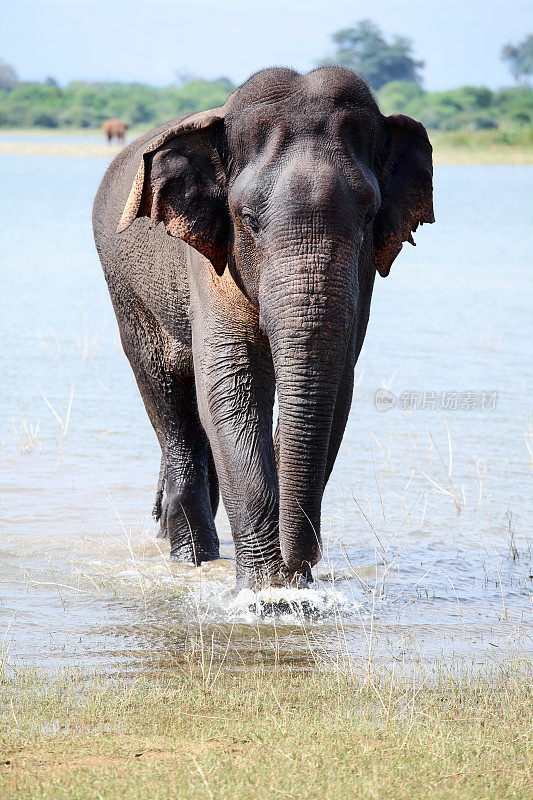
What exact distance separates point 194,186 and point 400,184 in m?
1.09

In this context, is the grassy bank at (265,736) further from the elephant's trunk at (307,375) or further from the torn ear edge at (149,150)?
the torn ear edge at (149,150)

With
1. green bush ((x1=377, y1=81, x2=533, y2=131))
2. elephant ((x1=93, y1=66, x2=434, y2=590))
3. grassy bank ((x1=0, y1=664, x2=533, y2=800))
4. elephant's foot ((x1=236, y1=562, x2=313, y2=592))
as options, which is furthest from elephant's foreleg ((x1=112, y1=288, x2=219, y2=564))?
green bush ((x1=377, y1=81, x2=533, y2=131))

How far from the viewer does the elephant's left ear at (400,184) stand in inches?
251

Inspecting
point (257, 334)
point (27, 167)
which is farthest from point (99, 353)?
point (27, 167)

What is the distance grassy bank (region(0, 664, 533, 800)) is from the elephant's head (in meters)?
0.90

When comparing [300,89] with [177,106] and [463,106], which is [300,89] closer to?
[463,106]

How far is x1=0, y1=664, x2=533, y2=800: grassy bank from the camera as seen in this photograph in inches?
165

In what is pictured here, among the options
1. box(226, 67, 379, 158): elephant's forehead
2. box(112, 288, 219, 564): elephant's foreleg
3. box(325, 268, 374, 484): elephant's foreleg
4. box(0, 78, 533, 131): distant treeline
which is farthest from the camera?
box(0, 78, 533, 131): distant treeline

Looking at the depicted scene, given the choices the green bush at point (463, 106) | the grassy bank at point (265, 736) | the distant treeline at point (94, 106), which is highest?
the grassy bank at point (265, 736)

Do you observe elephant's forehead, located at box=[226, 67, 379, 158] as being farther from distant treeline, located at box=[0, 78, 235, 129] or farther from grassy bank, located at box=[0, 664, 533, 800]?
distant treeline, located at box=[0, 78, 235, 129]

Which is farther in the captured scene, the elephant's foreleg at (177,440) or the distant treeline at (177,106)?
the distant treeline at (177,106)

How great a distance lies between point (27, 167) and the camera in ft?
185

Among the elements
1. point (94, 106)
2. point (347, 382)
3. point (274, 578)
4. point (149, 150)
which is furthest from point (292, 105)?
point (94, 106)

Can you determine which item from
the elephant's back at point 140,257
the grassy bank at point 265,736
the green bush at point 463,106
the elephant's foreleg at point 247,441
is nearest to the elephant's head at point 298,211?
the elephant's foreleg at point 247,441
